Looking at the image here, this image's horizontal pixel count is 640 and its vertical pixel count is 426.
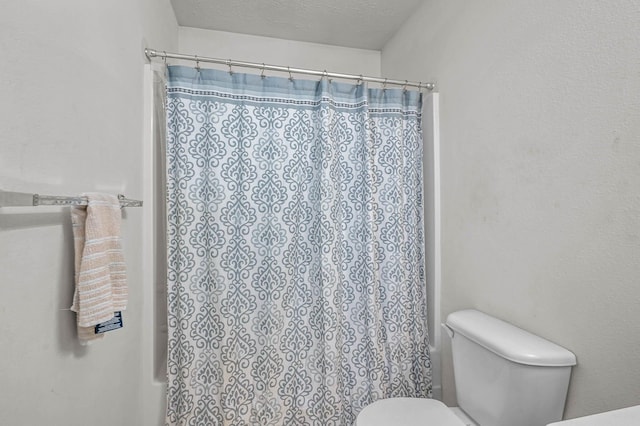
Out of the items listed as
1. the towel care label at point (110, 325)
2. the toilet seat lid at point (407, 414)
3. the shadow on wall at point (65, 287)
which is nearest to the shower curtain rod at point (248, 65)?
the shadow on wall at point (65, 287)

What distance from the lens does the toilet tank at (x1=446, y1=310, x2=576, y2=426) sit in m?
0.96

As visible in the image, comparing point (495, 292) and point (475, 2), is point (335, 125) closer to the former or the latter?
point (475, 2)

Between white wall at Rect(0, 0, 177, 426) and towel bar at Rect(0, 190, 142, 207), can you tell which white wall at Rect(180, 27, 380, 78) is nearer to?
white wall at Rect(0, 0, 177, 426)

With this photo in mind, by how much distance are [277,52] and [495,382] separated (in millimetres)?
2340

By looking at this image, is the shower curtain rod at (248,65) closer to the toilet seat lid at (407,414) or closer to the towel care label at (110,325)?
the towel care label at (110,325)

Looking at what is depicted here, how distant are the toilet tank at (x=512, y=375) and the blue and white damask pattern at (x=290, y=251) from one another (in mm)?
515

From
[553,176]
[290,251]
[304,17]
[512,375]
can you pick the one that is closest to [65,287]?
[290,251]

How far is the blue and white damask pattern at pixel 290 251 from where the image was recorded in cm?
139

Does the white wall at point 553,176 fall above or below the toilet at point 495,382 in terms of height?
above

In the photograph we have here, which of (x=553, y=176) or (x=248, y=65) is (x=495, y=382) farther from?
(x=248, y=65)

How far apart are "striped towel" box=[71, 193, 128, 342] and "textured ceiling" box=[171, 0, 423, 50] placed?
5.29 feet

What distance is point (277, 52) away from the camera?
2260 millimetres

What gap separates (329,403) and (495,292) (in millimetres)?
946

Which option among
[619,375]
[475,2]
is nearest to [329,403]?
[619,375]
